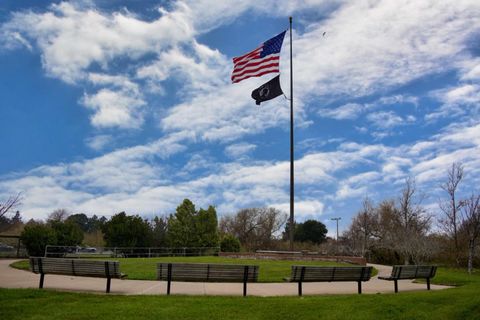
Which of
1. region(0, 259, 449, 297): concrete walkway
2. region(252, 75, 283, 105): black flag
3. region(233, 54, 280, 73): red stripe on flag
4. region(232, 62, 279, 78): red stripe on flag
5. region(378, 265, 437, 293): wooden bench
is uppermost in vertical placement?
region(233, 54, 280, 73): red stripe on flag

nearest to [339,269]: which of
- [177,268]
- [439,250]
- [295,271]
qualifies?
[295,271]

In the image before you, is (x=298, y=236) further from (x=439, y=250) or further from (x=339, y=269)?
(x=339, y=269)

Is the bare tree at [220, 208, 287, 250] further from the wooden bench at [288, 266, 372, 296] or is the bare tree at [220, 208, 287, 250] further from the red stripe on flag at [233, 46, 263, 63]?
the wooden bench at [288, 266, 372, 296]

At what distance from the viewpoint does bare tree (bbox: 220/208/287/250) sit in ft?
237

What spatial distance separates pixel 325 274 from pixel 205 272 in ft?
9.78

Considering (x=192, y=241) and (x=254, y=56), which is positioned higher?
(x=254, y=56)

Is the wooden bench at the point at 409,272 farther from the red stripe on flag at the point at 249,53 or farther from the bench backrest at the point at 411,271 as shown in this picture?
the red stripe on flag at the point at 249,53

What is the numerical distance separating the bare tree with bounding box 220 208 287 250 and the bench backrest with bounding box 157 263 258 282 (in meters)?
61.8

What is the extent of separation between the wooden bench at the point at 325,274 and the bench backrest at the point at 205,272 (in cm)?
103

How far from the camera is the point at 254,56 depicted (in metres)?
24.3

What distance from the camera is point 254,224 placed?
241 feet

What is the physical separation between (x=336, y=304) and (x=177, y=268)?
12.2 feet

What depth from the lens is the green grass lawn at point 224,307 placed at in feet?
25.0

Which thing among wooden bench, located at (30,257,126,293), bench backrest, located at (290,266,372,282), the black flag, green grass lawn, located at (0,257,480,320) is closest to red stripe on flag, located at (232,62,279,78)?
the black flag
